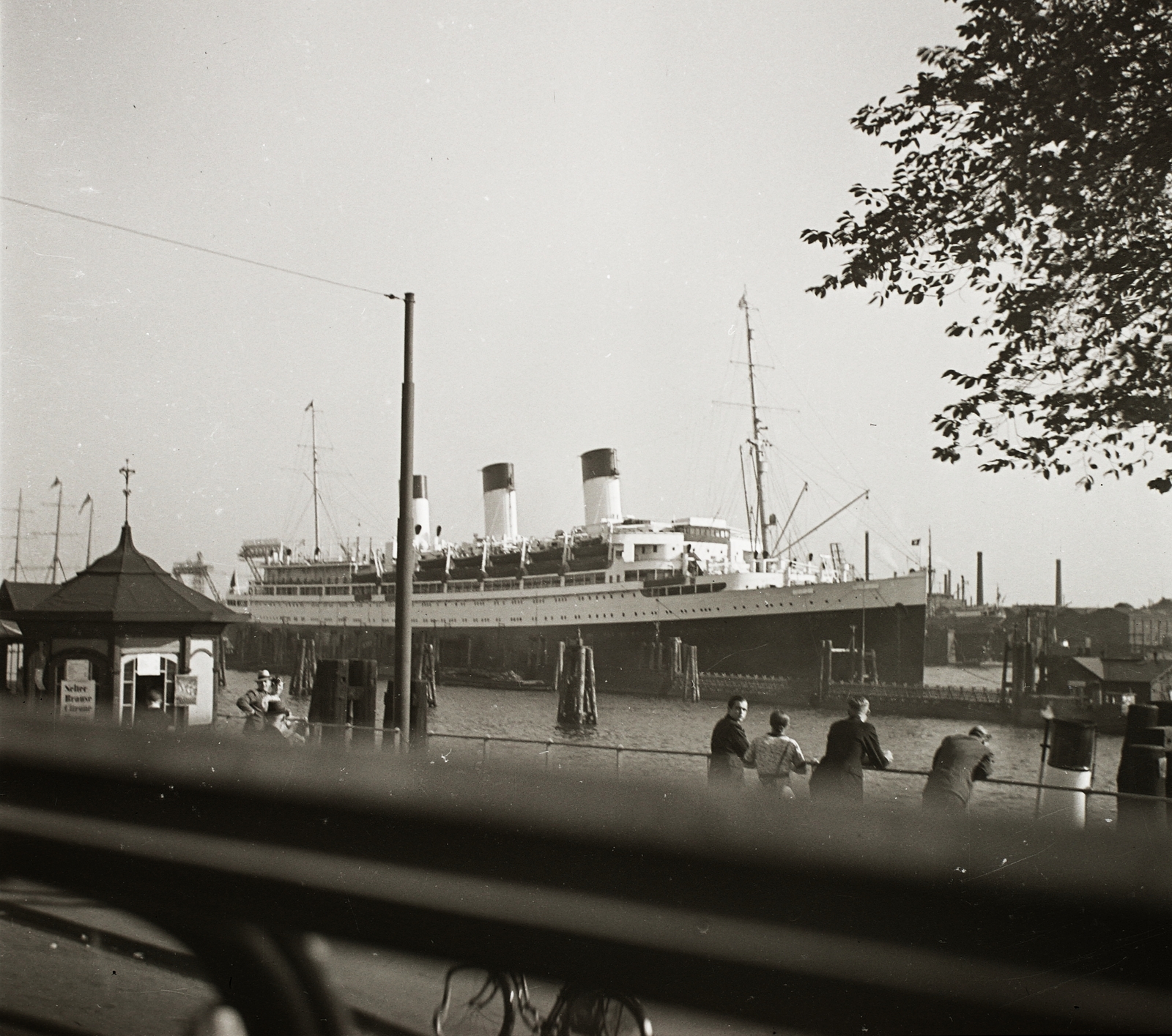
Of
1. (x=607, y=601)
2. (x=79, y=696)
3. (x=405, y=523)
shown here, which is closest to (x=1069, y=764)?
(x=405, y=523)

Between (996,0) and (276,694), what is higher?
(996,0)

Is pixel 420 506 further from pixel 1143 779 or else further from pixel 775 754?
pixel 1143 779

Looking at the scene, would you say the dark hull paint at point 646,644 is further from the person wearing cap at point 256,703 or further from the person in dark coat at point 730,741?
the person in dark coat at point 730,741

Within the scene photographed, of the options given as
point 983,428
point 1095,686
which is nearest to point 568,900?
point 983,428

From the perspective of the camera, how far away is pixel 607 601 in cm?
720

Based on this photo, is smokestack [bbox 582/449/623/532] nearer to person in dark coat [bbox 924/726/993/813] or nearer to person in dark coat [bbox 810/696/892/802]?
person in dark coat [bbox 810/696/892/802]

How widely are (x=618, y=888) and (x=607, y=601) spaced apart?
617 centimetres

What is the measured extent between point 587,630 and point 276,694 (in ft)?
9.33

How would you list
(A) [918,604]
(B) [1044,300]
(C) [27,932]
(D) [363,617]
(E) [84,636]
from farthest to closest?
(D) [363,617], (E) [84,636], (A) [918,604], (B) [1044,300], (C) [27,932]

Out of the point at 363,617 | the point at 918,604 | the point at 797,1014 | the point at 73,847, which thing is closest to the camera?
the point at 797,1014

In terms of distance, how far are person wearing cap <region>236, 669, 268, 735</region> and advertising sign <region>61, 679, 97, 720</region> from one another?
632mm

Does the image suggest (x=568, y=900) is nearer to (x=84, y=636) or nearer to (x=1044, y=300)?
(x=1044, y=300)

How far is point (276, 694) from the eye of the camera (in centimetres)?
480

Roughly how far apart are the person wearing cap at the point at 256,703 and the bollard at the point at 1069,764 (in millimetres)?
2759
